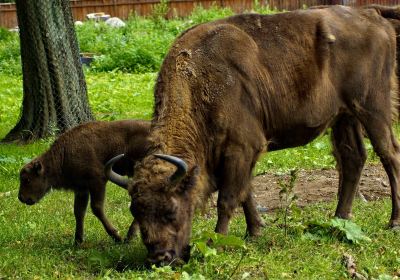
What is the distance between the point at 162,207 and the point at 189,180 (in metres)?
0.37

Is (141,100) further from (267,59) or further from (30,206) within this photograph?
(267,59)

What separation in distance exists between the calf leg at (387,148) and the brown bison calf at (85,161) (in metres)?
2.30

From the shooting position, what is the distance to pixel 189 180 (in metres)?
7.37

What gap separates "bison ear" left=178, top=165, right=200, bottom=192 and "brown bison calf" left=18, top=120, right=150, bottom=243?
1.74 metres

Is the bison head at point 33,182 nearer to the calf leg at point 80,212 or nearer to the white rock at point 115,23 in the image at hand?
the calf leg at point 80,212

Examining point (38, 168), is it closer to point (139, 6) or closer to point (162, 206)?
point (162, 206)

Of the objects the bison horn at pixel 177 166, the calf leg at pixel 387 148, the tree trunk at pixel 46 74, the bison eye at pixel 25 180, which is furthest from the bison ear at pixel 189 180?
the tree trunk at pixel 46 74

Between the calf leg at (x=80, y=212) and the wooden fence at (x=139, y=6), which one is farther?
the wooden fence at (x=139, y=6)

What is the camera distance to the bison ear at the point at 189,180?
7.32 m

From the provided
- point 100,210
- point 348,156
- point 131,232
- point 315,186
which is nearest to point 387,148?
point 348,156

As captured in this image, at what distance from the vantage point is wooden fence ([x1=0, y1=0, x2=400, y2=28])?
124ft

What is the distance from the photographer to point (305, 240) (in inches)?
314

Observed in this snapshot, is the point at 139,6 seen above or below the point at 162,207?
below

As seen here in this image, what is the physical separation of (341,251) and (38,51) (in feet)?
25.4
